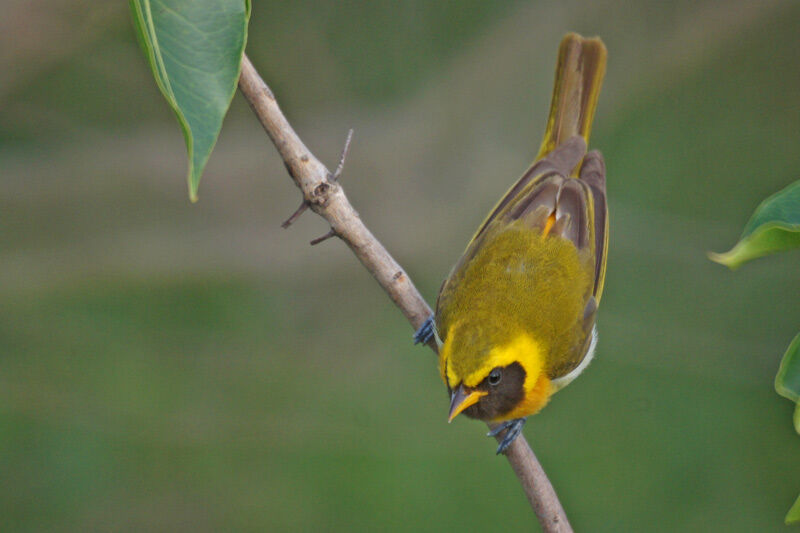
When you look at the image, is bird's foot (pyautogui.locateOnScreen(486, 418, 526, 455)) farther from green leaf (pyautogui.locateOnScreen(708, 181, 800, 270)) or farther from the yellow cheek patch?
green leaf (pyautogui.locateOnScreen(708, 181, 800, 270))

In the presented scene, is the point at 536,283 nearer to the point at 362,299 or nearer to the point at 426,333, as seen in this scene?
the point at 426,333

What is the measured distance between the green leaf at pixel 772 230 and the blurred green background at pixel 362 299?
13.9 ft

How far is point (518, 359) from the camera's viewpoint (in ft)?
10.0

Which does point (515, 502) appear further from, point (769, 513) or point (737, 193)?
point (737, 193)

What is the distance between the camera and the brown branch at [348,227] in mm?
2318

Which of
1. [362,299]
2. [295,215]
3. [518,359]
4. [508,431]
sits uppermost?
[295,215]

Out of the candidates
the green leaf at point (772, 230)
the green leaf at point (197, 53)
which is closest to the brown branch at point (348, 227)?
the green leaf at point (197, 53)

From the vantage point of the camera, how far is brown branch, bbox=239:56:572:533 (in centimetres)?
232

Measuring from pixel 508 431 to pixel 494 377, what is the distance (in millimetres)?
175

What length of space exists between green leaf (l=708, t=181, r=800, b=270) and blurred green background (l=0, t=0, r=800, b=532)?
13.9 feet

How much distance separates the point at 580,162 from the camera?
374cm

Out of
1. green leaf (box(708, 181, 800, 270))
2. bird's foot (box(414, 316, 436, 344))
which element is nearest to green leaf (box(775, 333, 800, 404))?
green leaf (box(708, 181, 800, 270))

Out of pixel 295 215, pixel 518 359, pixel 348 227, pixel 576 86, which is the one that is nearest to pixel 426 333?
pixel 518 359

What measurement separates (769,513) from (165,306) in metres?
3.99
